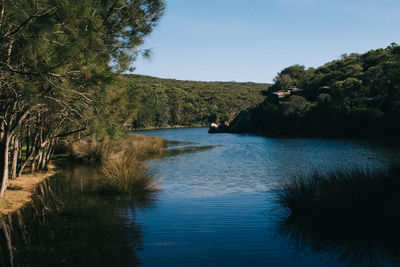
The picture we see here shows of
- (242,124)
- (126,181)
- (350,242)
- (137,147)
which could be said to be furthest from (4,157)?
(242,124)

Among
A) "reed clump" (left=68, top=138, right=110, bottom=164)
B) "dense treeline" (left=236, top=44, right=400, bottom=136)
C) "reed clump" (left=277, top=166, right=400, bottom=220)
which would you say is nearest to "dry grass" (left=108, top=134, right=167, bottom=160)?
"reed clump" (left=68, top=138, right=110, bottom=164)

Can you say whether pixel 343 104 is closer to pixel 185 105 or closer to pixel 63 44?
pixel 63 44

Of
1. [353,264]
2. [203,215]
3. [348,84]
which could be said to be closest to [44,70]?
[203,215]

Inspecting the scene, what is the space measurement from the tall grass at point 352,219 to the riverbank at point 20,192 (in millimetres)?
7591

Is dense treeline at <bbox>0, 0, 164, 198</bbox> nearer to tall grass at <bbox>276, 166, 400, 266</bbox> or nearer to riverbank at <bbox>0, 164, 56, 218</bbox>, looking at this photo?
riverbank at <bbox>0, 164, 56, 218</bbox>

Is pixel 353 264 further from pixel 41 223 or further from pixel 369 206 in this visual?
pixel 41 223

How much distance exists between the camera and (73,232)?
7844 mm

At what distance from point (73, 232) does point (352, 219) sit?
6.13m

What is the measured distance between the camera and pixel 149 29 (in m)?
9.95

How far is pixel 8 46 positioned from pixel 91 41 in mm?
1780

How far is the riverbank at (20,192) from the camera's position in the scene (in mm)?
9988

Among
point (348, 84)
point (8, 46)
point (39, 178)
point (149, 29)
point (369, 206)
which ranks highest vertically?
point (348, 84)

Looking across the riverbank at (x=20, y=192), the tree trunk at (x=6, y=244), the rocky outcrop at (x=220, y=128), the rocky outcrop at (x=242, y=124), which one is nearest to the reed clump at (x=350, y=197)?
the tree trunk at (x=6, y=244)

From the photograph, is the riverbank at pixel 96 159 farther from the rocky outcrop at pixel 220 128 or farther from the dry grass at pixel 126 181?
the rocky outcrop at pixel 220 128
